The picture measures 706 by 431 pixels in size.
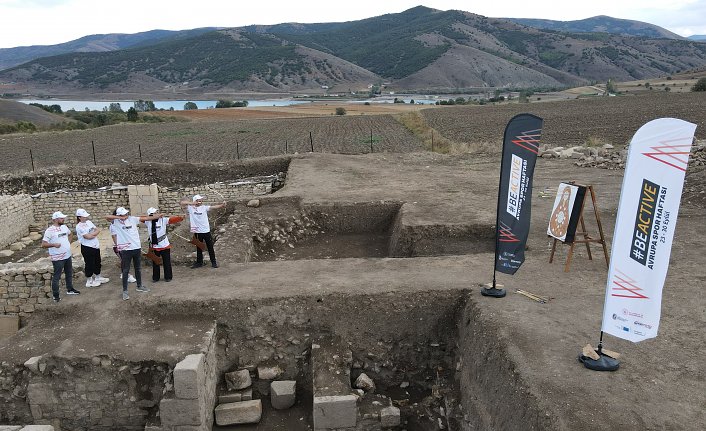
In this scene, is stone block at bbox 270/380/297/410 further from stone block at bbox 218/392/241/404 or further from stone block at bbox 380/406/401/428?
stone block at bbox 380/406/401/428

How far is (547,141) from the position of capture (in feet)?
Answer: 112

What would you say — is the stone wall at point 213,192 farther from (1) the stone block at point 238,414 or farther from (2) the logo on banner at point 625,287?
→ (2) the logo on banner at point 625,287

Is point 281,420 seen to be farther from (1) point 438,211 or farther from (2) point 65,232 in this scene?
(1) point 438,211

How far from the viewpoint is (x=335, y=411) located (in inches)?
301

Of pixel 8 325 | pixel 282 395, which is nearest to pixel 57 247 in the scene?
pixel 8 325

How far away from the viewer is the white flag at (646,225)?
17.4ft

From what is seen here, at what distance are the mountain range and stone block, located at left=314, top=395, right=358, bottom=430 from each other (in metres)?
138

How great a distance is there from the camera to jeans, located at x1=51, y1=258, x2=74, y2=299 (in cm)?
913

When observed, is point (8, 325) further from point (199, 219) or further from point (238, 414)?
point (238, 414)

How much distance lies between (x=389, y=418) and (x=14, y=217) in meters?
17.1

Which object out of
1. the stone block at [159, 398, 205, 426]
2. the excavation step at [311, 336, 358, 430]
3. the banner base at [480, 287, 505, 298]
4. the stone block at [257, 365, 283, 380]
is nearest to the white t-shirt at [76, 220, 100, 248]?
the stone block at [159, 398, 205, 426]

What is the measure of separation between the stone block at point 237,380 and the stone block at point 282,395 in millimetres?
463

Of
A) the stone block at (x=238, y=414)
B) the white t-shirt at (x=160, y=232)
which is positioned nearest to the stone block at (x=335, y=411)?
the stone block at (x=238, y=414)

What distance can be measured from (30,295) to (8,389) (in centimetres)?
233
